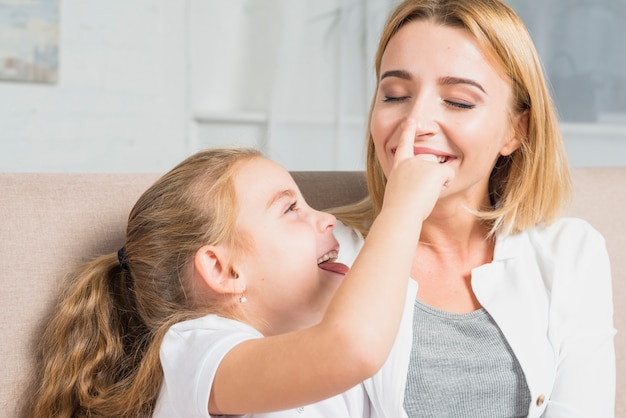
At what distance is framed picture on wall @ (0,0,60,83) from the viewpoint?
377 centimetres

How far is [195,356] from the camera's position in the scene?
115 cm

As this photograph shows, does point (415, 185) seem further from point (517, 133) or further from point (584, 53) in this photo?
point (584, 53)

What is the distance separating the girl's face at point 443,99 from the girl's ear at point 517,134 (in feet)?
0.24

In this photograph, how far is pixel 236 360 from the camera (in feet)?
3.62

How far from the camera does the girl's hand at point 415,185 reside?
1.15m

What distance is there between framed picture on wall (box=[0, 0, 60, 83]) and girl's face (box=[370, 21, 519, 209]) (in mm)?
2680

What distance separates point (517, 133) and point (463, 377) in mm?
474

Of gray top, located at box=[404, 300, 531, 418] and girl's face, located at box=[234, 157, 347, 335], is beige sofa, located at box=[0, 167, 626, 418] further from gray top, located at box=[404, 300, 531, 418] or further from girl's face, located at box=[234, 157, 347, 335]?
gray top, located at box=[404, 300, 531, 418]

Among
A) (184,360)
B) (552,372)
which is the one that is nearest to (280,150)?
(552,372)

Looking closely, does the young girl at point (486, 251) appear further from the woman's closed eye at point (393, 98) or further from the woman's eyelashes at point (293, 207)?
the woman's eyelashes at point (293, 207)

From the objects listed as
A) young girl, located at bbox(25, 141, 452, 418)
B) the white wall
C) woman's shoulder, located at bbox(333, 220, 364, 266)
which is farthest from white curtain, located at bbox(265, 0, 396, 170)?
young girl, located at bbox(25, 141, 452, 418)

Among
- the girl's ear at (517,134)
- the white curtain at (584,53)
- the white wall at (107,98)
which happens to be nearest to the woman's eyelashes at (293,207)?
the girl's ear at (517,134)

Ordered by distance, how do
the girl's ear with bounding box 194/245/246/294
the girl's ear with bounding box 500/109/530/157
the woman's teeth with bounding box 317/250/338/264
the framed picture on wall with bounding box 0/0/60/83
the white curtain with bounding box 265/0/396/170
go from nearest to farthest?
the girl's ear with bounding box 194/245/246/294 → the woman's teeth with bounding box 317/250/338/264 → the girl's ear with bounding box 500/109/530/157 → the white curtain with bounding box 265/0/396/170 → the framed picture on wall with bounding box 0/0/60/83

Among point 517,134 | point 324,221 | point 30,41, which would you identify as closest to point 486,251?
point 517,134
